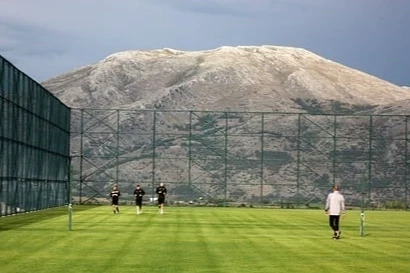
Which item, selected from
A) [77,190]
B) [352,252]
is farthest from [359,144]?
[352,252]

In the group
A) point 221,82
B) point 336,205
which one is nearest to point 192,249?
point 336,205

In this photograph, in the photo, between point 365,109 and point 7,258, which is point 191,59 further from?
point 7,258

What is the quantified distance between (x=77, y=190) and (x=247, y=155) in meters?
20.0

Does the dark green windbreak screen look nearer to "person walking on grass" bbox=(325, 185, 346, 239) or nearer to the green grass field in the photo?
the green grass field

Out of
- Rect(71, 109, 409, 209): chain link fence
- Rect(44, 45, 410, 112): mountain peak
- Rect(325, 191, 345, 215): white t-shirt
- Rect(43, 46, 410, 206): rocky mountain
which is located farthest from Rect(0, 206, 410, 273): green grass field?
Rect(44, 45, 410, 112): mountain peak

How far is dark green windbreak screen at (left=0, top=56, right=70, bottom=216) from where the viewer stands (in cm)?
4472

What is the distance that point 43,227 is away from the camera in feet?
115

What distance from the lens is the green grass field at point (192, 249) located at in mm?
21188

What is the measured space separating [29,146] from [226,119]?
83.3 feet

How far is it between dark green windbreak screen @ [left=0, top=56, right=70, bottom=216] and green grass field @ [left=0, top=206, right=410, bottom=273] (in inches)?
281

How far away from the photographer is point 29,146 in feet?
171

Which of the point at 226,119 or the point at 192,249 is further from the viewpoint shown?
the point at 226,119

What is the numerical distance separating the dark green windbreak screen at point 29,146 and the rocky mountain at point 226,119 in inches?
258

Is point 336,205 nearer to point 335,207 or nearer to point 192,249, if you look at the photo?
point 335,207
